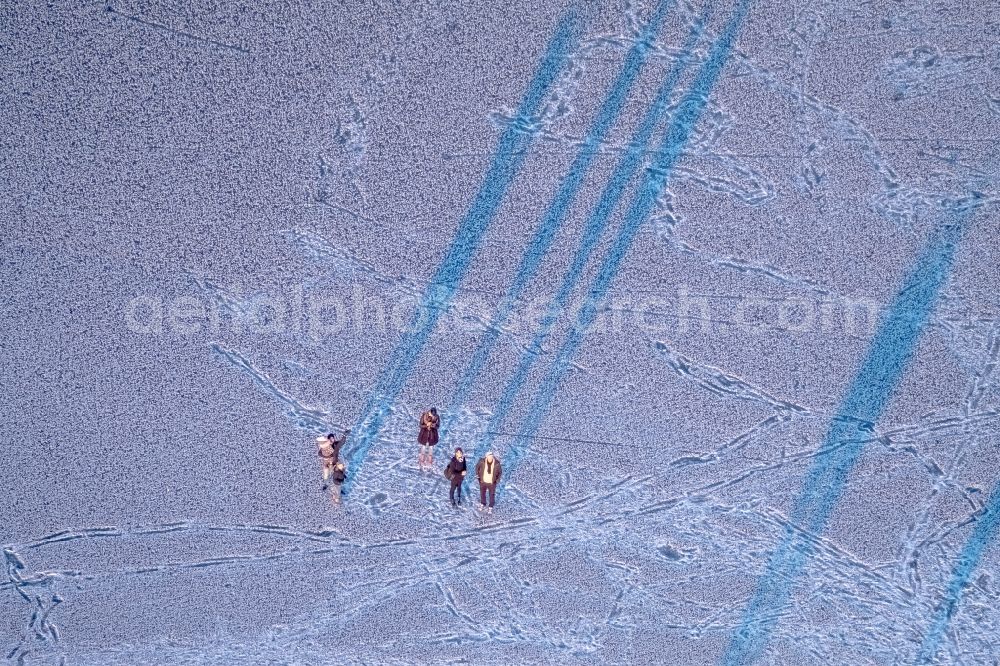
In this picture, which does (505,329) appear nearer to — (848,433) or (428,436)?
(428,436)

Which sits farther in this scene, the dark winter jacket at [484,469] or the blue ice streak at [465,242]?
the blue ice streak at [465,242]

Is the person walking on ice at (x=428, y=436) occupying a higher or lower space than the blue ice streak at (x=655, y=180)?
lower

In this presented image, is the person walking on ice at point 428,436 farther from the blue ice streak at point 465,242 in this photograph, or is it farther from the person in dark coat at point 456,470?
the blue ice streak at point 465,242

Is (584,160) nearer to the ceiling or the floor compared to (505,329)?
nearer to the ceiling

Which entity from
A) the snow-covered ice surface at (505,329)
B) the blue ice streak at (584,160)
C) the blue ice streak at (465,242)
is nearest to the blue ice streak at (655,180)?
the snow-covered ice surface at (505,329)

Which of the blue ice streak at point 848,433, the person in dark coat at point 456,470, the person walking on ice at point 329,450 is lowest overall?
the person walking on ice at point 329,450

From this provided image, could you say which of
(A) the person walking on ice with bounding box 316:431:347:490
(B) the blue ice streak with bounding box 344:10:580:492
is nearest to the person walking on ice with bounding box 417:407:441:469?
(B) the blue ice streak with bounding box 344:10:580:492

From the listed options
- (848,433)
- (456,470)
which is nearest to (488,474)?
(456,470)
